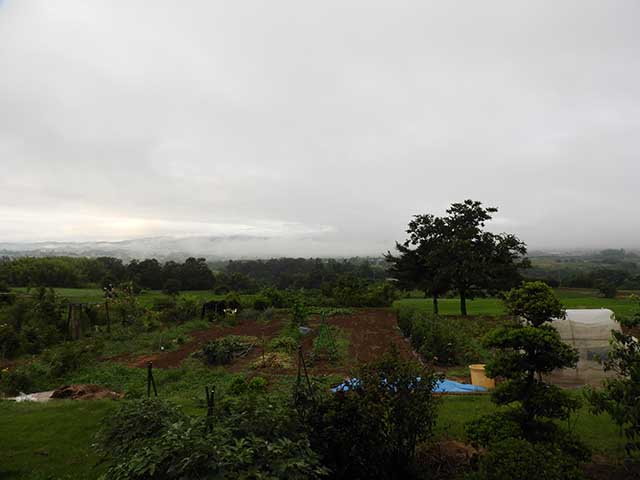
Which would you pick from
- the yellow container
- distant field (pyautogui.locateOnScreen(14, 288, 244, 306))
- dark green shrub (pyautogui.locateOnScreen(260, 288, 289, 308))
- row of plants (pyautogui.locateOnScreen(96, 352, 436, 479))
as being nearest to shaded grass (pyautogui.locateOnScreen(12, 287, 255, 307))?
distant field (pyautogui.locateOnScreen(14, 288, 244, 306))

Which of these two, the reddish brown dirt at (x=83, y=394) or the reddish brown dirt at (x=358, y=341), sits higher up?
the reddish brown dirt at (x=83, y=394)

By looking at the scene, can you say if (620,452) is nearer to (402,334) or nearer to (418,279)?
(402,334)

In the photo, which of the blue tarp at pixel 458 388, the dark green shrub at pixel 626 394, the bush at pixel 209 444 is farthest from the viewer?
the blue tarp at pixel 458 388

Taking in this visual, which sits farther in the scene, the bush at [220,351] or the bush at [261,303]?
the bush at [261,303]

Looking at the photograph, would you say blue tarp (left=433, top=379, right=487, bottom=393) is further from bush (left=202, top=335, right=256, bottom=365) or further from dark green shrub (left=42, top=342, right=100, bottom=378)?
dark green shrub (left=42, top=342, right=100, bottom=378)

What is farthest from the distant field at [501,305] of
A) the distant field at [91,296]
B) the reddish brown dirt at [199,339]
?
the distant field at [91,296]

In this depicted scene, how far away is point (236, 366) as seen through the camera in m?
10.9

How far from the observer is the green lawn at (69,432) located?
4.54 metres

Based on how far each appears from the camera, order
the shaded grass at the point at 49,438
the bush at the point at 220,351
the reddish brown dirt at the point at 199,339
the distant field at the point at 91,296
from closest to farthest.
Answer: the shaded grass at the point at 49,438 < the bush at the point at 220,351 < the reddish brown dirt at the point at 199,339 < the distant field at the point at 91,296

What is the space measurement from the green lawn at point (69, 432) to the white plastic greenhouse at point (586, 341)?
9.50ft

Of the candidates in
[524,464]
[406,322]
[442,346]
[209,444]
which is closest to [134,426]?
[209,444]

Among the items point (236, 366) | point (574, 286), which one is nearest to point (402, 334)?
point (236, 366)

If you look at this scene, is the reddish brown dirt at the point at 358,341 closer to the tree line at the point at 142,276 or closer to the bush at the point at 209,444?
the bush at the point at 209,444

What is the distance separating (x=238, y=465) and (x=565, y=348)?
3811 millimetres
